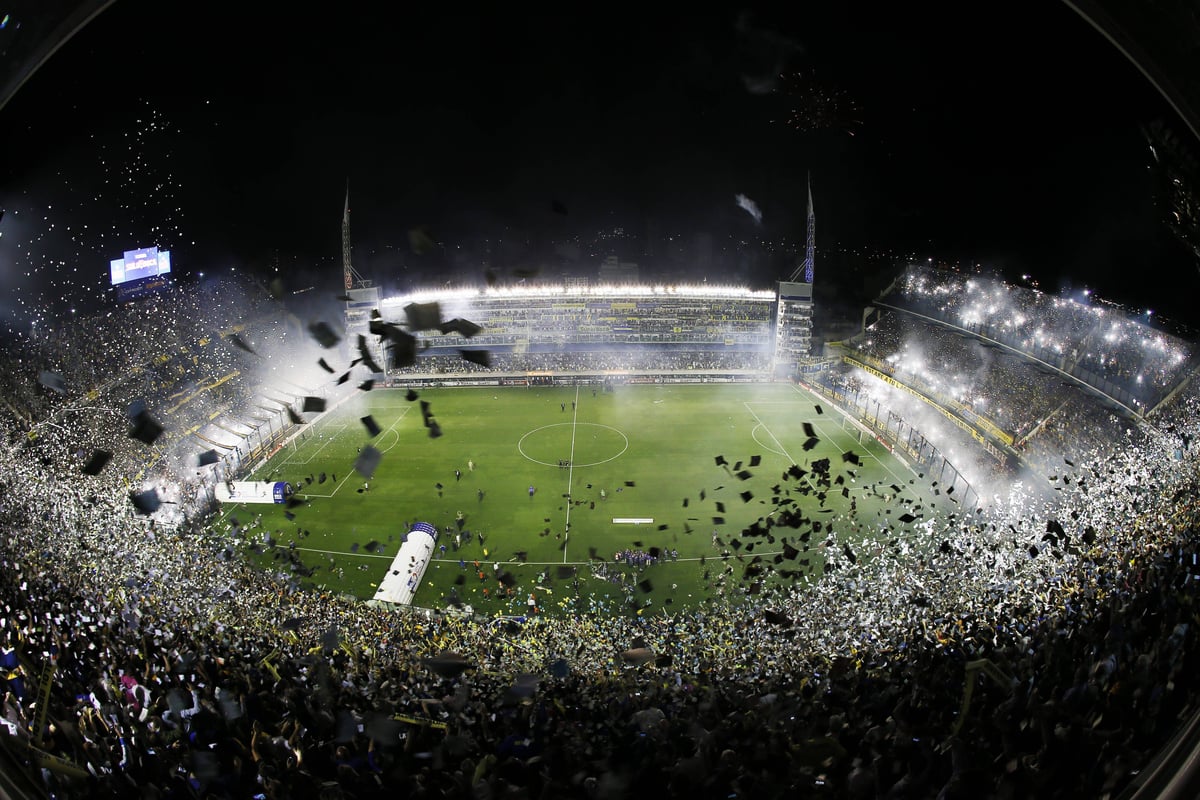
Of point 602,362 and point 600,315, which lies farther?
point 600,315

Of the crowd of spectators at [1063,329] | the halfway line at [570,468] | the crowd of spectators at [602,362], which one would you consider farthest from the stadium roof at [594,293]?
the crowd of spectators at [1063,329]

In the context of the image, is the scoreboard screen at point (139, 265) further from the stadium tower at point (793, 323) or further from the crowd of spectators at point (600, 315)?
the stadium tower at point (793, 323)

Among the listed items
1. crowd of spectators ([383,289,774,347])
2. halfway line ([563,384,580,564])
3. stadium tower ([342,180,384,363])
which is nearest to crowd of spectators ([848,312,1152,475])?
crowd of spectators ([383,289,774,347])

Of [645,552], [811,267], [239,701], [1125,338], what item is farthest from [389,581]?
[811,267]

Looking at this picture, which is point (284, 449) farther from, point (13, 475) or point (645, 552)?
point (645, 552)

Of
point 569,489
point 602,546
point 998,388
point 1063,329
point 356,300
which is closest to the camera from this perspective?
point 602,546

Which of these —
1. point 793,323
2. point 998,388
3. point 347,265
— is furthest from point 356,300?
point 998,388

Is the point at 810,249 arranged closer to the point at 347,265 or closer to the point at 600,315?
the point at 600,315
